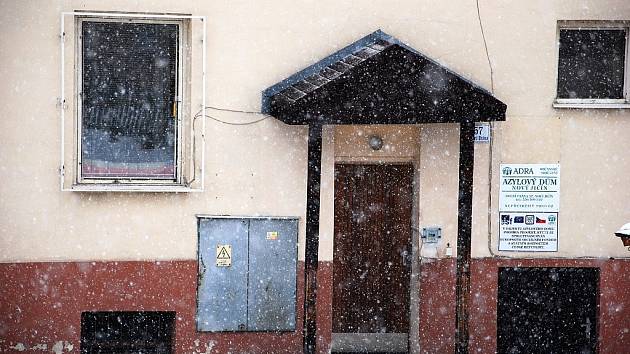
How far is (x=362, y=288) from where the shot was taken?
40.0 feet

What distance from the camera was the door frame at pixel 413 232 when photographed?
11.8 metres

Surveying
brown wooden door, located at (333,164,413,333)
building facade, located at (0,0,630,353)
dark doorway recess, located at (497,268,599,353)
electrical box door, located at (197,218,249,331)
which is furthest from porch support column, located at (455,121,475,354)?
electrical box door, located at (197,218,249,331)

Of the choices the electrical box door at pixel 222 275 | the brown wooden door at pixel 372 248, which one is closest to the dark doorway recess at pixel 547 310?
the brown wooden door at pixel 372 248

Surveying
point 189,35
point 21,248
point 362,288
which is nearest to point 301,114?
point 189,35

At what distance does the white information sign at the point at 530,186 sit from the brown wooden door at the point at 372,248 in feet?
3.92

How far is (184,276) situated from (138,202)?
1.03 meters

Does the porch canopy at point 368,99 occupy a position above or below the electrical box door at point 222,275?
above

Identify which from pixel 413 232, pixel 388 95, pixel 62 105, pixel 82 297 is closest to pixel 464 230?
pixel 413 232

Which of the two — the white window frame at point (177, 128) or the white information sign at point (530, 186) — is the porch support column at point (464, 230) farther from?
the white window frame at point (177, 128)

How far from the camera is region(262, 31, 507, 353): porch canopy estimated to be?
10.3m

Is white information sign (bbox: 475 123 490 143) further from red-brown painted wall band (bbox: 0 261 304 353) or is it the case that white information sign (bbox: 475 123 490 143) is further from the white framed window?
red-brown painted wall band (bbox: 0 261 304 353)

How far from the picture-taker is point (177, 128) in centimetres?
1155

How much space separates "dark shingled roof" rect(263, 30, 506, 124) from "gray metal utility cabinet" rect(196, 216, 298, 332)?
1551 mm

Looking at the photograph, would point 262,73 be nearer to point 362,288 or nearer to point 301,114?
point 301,114
